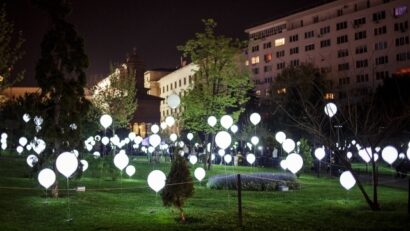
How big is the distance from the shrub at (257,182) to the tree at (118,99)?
34.6m

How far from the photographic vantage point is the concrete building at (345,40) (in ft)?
252

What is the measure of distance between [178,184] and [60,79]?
8198 mm

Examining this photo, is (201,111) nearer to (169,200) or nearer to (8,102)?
(169,200)

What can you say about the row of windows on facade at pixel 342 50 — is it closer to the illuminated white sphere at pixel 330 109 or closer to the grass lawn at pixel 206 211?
the grass lawn at pixel 206 211

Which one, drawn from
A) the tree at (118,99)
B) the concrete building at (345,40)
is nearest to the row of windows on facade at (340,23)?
the concrete building at (345,40)

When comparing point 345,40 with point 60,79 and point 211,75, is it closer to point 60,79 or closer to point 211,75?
point 211,75

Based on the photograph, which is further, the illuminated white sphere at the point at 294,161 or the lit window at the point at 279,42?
the lit window at the point at 279,42

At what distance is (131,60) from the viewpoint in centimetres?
9081

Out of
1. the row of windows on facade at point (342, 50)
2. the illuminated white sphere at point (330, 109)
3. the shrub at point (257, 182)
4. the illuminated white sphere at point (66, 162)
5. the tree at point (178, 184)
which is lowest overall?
the shrub at point (257, 182)

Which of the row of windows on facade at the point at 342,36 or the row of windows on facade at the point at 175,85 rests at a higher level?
the row of windows on facade at the point at 342,36

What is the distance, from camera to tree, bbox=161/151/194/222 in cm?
1353

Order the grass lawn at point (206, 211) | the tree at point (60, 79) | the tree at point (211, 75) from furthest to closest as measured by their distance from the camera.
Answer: the tree at point (211, 75), the tree at point (60, 79), the grass lawn at point (206, 211)

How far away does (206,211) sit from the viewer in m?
15.9

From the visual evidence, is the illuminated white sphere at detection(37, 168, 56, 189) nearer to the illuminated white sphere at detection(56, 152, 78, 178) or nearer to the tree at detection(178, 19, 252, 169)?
the illuminated white sphere at detection(56, 152, 78, 178)
